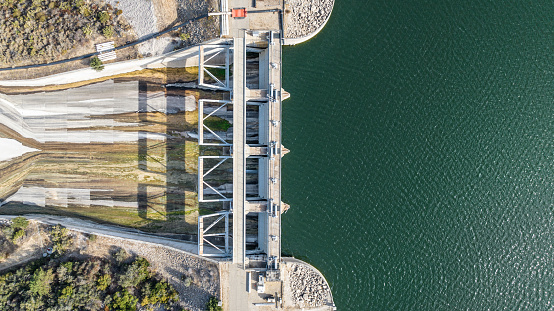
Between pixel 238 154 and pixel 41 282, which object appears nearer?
pixel 41 282

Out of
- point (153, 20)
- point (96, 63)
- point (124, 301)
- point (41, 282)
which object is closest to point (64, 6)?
point (96, 63)

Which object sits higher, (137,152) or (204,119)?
(204,119)

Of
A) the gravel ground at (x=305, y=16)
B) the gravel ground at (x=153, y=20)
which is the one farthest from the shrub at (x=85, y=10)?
the gravel ground at (x=305, y=16)

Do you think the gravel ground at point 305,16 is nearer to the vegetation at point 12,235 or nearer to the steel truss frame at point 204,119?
the steel truss frame at point 204,119

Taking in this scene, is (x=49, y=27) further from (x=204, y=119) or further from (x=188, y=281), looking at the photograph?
(x=188, y=281)

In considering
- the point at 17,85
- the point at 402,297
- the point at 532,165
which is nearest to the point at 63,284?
the point at 17,85
